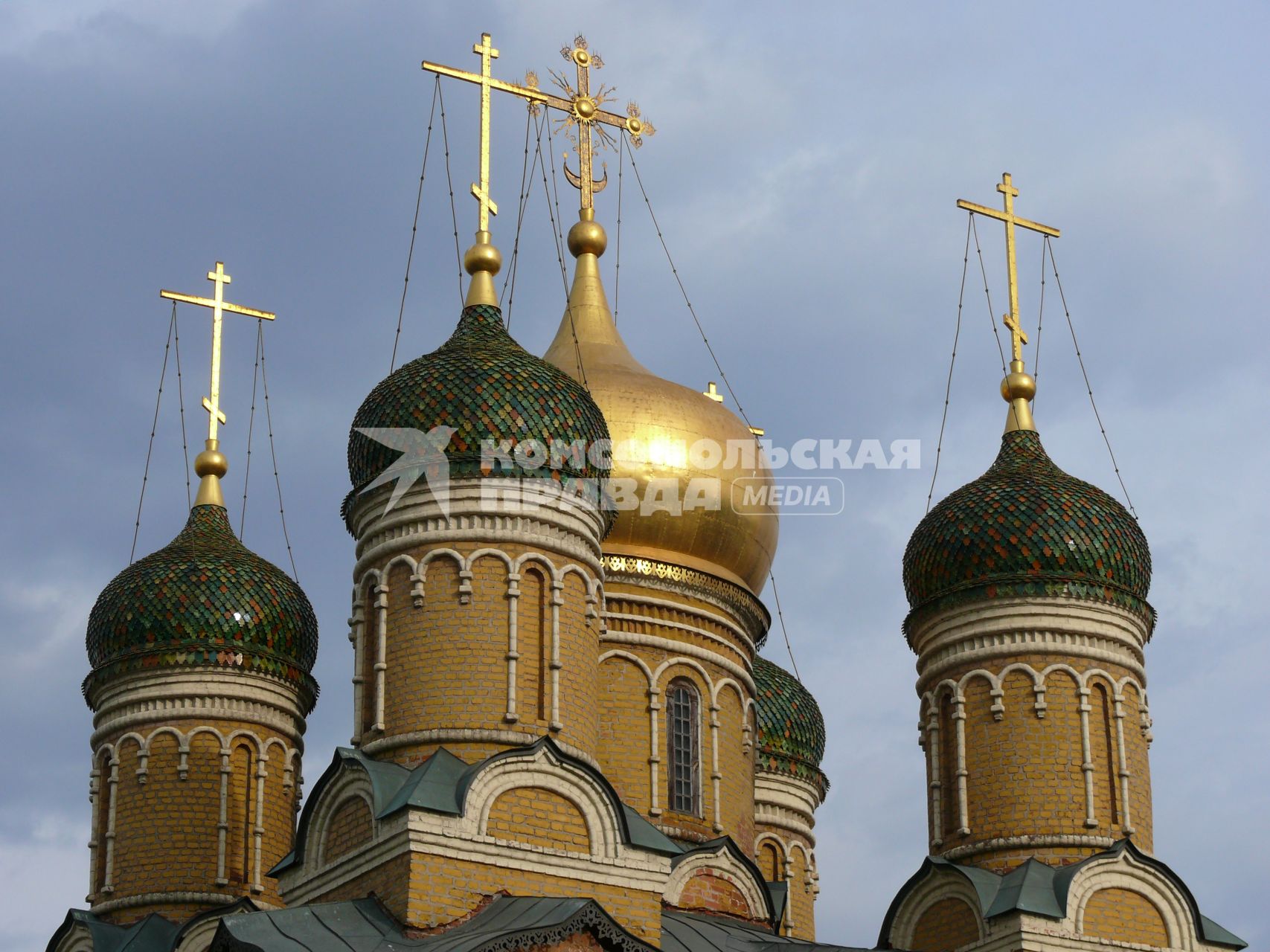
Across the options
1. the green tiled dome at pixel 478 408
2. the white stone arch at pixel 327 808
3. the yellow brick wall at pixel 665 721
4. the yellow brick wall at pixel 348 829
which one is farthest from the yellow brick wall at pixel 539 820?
the yellow brick wall at pixel 665 721

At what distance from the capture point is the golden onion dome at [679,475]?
70.6ft

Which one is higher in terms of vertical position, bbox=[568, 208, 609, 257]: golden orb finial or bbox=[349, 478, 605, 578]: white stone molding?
bbox=[568, 208, 609, 257]: golden orb finial

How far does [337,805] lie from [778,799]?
23.3 ft

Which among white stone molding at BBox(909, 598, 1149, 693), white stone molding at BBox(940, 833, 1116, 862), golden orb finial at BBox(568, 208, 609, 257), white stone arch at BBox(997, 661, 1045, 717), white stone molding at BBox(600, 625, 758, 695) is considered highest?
golden orb finial at BBox(568, 208, 609, 257)

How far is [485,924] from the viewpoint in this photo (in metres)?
16.4

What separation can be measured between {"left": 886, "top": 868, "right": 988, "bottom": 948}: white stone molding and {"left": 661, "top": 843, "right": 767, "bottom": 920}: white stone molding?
1.31 m

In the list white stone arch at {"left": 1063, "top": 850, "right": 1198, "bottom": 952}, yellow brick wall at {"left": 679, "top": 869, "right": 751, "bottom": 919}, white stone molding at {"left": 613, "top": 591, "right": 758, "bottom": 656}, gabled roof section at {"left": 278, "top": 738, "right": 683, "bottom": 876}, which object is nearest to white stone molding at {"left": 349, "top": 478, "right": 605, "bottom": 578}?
gabled roof section at {"left": 278, "top": 738, "right": 683, "bottom": 876}

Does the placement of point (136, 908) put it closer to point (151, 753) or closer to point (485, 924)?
point (151, 753)

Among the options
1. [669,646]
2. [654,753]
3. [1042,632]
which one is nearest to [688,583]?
[669,646]

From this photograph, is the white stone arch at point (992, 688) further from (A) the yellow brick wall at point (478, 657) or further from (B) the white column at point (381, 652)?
(B) the white column at point (381, 652)

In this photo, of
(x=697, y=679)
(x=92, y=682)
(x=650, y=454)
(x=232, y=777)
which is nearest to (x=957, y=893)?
(x=697, y=679)

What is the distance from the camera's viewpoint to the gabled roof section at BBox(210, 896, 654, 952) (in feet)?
52.6

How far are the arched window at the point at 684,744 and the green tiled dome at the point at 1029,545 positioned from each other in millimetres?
2042

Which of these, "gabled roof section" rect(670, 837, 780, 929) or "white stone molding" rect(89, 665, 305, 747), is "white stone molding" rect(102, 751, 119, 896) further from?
"gabled roof section" rect(670, 837, 780, 929)
